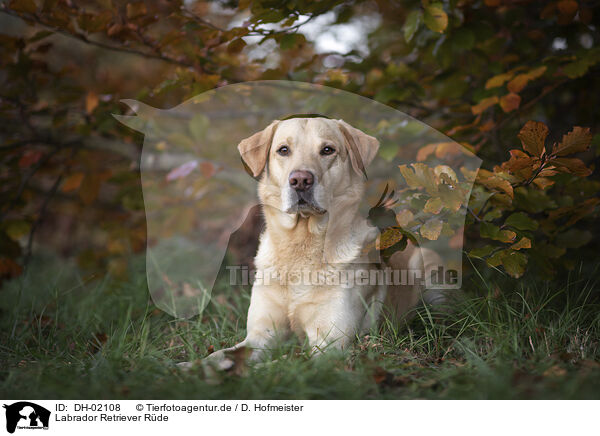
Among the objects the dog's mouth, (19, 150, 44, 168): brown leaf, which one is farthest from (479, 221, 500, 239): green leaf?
(19, 150, 44, 168): brown leaf

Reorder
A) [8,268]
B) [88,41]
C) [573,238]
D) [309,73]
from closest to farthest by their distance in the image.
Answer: [573,238] → [88,41] → [309,73] → [8,268]

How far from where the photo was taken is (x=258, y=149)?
6.79 feet

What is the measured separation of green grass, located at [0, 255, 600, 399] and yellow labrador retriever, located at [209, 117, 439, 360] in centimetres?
15

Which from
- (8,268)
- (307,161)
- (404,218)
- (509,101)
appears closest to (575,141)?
(509,101)

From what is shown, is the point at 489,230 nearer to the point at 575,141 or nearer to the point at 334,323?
the point at 575,141

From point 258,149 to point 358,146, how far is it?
0.50m

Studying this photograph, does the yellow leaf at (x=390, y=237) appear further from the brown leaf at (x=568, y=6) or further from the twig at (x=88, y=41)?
the brown leaf at (x=568, y=6)

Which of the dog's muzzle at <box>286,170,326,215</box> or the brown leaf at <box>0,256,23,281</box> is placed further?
the brown leaf at <box>0,256,23,281</box>

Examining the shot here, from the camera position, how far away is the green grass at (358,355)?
1.72m

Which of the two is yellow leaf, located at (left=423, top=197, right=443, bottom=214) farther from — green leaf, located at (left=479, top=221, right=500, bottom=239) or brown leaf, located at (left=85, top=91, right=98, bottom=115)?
brown leaf, located at (left=85, top=91, right=98, bottom=115)

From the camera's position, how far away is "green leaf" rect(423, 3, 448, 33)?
2.37 m

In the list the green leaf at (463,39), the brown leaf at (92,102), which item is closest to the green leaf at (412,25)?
the green leaf at (463,39)
